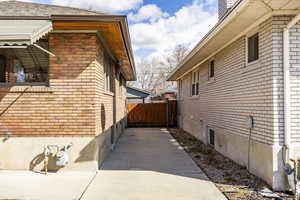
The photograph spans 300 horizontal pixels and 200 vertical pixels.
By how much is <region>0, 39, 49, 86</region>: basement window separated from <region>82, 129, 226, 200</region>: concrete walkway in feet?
9.56

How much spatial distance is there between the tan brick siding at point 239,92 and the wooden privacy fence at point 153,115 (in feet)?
23.7

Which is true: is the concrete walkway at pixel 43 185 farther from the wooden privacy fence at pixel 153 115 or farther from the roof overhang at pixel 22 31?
the wooden privacy fence at pixel 153 115

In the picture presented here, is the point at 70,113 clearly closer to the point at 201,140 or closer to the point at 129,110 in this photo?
the point at 201,140

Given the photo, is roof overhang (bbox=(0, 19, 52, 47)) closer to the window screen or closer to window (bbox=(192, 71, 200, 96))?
the window screen

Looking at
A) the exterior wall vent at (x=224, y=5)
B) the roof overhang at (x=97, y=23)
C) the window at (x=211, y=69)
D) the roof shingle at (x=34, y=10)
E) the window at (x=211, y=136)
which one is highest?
the exterior wall vent at (x=224, y=5)

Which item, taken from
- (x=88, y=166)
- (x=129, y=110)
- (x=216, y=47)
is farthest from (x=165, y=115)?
(x=88, y=166)

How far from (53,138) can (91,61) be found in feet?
6.90

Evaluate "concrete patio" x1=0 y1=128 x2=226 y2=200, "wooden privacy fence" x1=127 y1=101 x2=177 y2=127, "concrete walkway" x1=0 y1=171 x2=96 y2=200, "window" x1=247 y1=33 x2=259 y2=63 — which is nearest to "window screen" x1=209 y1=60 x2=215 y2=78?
"window" x1=247 y1=33 x2=259 y2=63

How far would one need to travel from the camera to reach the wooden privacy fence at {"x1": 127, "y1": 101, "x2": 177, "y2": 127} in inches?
704

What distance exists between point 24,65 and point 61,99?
1385mm

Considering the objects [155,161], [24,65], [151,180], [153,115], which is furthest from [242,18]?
[153,115]

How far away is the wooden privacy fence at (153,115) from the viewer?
17.9 m

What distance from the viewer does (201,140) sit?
10531 millimetres

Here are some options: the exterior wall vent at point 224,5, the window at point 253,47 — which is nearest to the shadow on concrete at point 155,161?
the window at point 253,47
